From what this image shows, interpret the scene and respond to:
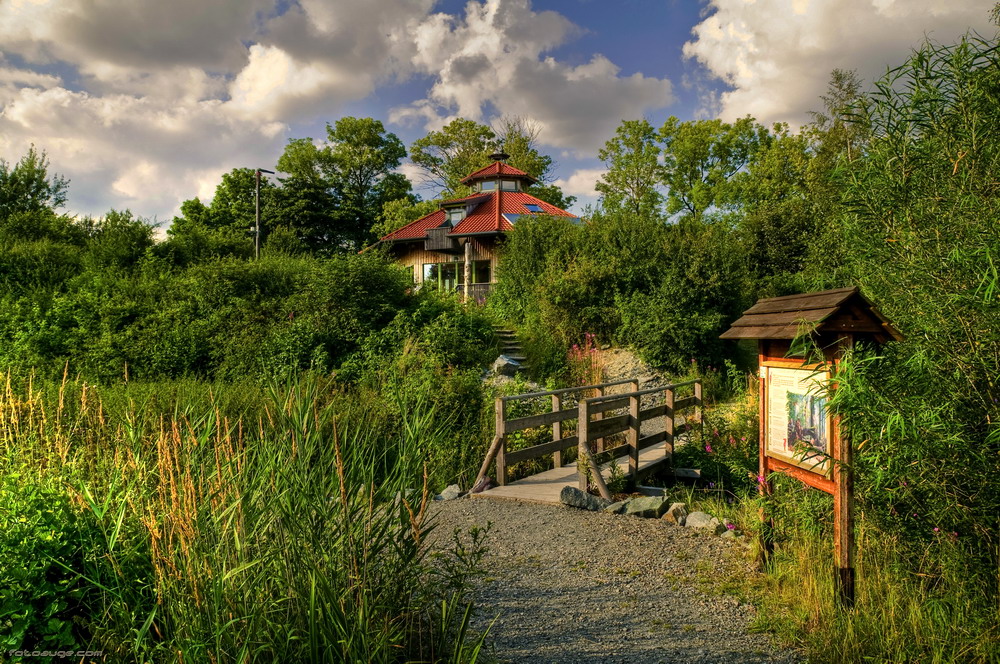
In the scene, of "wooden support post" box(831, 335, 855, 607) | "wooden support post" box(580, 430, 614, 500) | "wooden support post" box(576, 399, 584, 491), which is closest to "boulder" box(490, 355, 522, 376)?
"wooden support post" box(576, 399, 584, 491)

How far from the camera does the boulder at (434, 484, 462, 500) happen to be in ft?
25.4

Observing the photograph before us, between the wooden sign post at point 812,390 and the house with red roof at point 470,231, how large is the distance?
68.8ft

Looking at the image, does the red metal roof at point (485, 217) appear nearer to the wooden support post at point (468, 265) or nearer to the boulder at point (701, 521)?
the wooden support post at point (468, 265)

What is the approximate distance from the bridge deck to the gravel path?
38cm

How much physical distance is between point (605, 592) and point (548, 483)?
322cm

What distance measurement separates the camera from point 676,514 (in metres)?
6.50

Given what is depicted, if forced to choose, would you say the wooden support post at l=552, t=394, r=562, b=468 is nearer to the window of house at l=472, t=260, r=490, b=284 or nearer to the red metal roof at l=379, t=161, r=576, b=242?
the red metal roof at l=379, t=161, r=576, b=242

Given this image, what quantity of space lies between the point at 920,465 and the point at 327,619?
3.04 meters

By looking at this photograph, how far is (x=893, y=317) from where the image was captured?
4148 millimetres

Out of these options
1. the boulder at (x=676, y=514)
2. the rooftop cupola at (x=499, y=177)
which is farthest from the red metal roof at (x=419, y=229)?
the boulder at (x=676, y=514)

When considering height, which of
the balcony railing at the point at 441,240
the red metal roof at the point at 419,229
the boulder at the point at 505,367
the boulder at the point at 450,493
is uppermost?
the red metal roof at the point at 419,229

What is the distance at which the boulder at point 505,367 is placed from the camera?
1400cm

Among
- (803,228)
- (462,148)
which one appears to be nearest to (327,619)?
(803,228)

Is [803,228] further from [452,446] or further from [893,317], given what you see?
[893,317]
